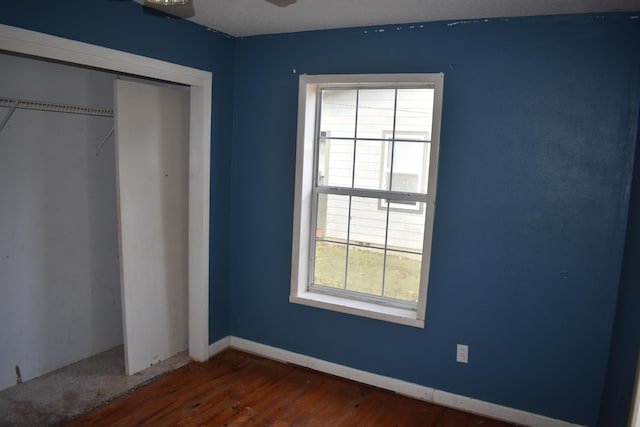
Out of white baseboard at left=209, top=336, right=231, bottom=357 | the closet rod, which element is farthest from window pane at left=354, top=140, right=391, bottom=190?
the closet rod

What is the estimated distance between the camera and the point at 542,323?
2.69m

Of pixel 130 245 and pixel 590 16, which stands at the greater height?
pixel 590 16

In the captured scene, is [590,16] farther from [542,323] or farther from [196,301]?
[196,301]

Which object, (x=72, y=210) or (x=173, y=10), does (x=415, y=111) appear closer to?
(x=173, y=10)

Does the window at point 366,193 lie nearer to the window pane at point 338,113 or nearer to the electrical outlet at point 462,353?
the window pane at point 338,113

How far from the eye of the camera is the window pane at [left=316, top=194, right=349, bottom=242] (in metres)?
3.25

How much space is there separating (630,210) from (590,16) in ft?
3.47

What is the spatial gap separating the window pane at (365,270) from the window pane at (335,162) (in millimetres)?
495

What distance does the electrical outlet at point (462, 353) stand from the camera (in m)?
2.89

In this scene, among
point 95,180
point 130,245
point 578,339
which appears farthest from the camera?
point 95,180

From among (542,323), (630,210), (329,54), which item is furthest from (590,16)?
(542,323)

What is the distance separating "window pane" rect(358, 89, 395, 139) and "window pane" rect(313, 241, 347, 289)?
2.73 feet

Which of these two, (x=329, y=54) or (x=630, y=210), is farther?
(x=329, y=54)

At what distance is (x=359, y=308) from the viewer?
3125mm
